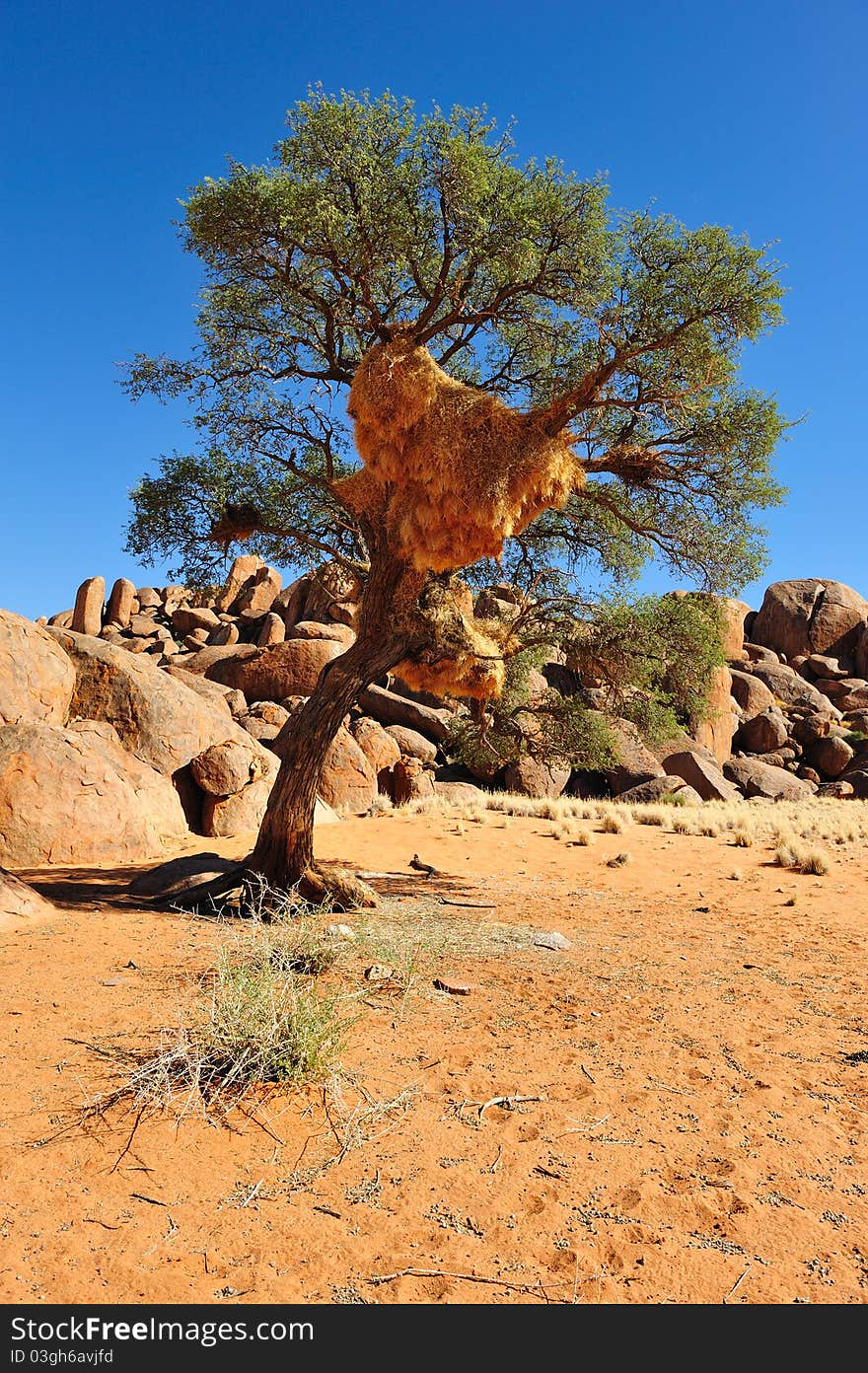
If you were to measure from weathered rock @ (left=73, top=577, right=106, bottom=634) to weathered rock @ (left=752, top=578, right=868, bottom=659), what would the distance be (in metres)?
39.3

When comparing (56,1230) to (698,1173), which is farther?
(698,1173)

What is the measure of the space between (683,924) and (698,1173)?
20.3ft

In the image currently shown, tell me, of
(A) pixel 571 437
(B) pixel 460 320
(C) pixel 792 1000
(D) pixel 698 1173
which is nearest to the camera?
(D) pixel 698 1173

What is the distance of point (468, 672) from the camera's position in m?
11.0

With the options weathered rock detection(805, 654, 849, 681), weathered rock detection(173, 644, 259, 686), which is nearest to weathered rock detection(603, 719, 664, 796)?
weathered rock detection(173, 644, 259, 686)

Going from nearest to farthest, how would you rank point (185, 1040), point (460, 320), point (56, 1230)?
point (56, 1230) → point (185, 1040) → point (460, 320)

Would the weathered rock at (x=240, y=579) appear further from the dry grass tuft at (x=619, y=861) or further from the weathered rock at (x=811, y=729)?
the dry grass tuft at (x=619, y=861)

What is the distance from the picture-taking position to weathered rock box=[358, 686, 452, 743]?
1069 inches

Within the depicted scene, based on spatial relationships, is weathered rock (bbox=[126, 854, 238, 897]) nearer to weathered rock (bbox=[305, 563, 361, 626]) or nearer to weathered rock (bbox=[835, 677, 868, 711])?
weathered rock (bbox=[305, 563, 361, 626])

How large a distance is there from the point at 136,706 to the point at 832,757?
99.0ft

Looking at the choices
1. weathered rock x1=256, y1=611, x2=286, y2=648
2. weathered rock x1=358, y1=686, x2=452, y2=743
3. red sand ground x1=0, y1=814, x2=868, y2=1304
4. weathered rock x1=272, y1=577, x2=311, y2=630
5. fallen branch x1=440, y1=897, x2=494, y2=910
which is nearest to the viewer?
red sand ground x1=0, y1=814, x2=868, y2=1304

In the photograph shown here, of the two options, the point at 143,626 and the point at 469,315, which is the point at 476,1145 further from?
the point at 143,626
